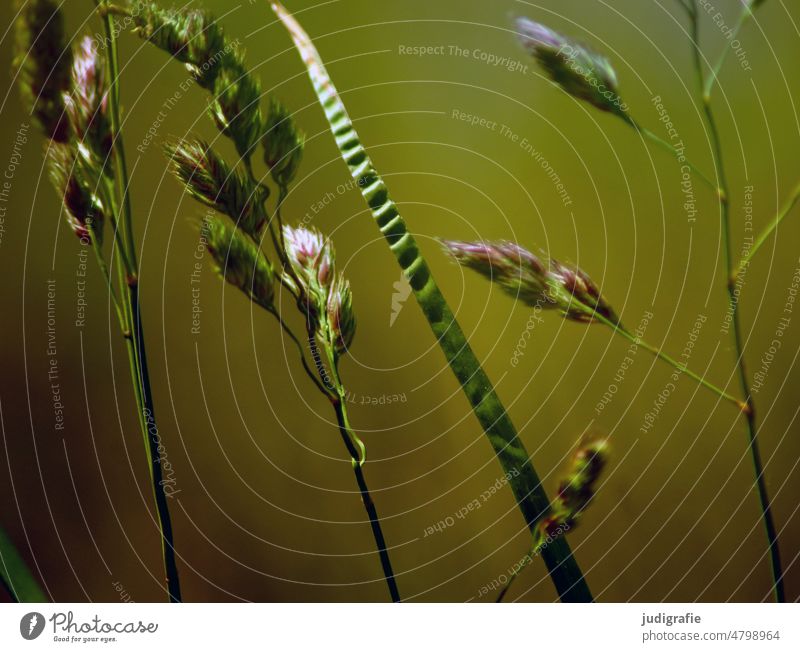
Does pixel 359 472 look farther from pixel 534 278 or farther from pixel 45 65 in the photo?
pixel 45 65

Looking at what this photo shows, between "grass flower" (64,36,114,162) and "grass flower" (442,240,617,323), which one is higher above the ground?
Result: "grass flower" (64,36,114,162)

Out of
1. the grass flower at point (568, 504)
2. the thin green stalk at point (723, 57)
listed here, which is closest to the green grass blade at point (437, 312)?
the grass flower at point (568, 504)

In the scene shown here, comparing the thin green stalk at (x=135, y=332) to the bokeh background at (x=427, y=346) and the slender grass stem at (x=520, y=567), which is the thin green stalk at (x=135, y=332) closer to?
the bokeh background at (x=427, y=346)

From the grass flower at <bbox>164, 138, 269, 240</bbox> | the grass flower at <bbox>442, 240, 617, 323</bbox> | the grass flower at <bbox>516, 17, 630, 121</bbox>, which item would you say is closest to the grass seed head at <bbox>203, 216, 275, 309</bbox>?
the grass flower at <bbox>164, 138, 269, 240</bbox>

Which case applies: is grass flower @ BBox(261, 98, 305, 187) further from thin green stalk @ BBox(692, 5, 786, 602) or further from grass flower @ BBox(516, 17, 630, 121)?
thin green stalk @ BBox(692, 5, 786, 602)

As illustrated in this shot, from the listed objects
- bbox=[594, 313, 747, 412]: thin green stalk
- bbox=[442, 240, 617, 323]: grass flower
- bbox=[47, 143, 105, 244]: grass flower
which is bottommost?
bbox=[594, 313, 747, 412]: thin green stalk

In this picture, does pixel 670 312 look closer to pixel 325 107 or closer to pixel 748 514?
pixel 748 514
